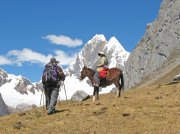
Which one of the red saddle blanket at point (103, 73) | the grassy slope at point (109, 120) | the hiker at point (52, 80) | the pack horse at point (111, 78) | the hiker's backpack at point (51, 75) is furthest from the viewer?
the pack horse at point (111, 78)

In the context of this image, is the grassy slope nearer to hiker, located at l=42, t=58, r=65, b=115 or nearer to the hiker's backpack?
hiker, located at l=42, t=58, r=65, b=115

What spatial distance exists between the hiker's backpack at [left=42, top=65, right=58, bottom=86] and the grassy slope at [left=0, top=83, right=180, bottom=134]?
2011 mm

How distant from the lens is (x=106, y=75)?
38.4 metres

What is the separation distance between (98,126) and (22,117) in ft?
24.6

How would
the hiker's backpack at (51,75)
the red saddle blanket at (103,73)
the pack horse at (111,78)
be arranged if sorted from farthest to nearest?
the pack horse at (111,78)
the red saddle blanket at (103,73)
the hiker's backpack at (51,75)

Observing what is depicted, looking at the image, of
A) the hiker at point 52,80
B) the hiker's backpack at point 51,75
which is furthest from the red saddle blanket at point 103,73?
the hiker's backpack at point 51,75

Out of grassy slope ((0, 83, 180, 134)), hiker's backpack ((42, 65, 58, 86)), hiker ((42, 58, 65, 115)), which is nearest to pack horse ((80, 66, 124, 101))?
grassy slope ((0, 83, 180, 134))

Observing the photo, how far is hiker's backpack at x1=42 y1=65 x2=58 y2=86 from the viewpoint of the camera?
28719 millimetres

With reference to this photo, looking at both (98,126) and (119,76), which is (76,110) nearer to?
(98,126)

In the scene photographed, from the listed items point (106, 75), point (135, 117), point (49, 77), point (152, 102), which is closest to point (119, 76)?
point (106, 75)

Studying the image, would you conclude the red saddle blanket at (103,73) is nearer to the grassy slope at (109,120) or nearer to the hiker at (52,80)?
the grassy slope at (109,120)

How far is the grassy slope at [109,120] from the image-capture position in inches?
902

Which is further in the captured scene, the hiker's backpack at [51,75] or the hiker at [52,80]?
the hiker's backpack at [51,75]

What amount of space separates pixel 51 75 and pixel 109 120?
5.69 m
